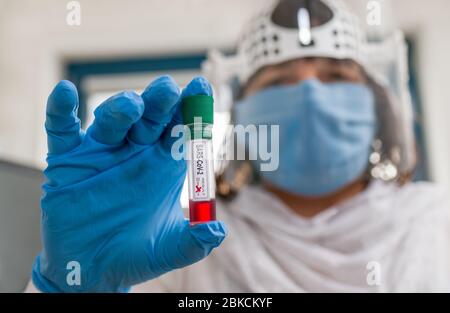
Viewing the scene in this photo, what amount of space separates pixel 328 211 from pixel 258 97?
0.26m

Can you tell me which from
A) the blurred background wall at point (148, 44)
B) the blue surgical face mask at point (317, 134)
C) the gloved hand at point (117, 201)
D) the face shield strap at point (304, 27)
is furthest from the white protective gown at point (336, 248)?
the blurred background wall at point (148, 44)

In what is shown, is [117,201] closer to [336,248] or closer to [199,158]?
[199,158]

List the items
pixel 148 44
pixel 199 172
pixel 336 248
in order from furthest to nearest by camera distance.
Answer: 1. pixel 148 44
2. pixel 336 248
3. pixel 199 172

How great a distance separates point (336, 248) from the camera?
2.87 feet

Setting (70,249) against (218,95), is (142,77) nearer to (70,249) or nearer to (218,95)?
(218,95)

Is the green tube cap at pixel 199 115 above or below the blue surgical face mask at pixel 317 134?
below

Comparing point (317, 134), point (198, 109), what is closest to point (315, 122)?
point (317, 134)

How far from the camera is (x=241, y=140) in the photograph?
954 mm

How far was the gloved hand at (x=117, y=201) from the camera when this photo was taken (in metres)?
0.52

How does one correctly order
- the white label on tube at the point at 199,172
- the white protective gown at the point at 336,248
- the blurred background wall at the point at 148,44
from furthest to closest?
the blurred background wall at the point at 148,44, the white protective gown at the point at 336,248, the white label on tube at the point at 199,172

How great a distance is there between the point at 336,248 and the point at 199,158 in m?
0.46

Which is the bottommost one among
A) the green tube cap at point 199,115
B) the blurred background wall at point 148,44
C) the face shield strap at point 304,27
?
the green tube cap at point 199,115

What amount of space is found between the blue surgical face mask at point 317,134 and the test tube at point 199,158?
1.29 feet

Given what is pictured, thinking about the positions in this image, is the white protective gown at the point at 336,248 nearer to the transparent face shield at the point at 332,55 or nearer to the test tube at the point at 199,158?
the transparent face shield at the point at 332,55
